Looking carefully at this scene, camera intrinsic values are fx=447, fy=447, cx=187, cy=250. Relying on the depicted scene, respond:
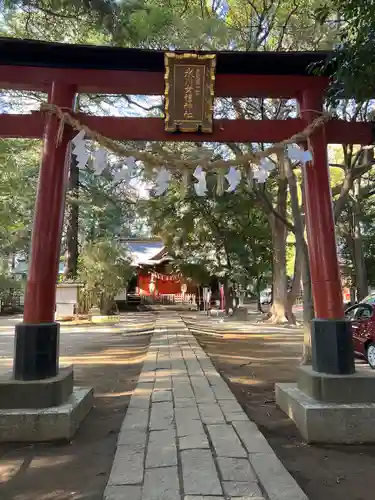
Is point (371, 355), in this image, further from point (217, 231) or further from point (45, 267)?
point (217, 231)

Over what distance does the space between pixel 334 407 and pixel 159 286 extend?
33299mm

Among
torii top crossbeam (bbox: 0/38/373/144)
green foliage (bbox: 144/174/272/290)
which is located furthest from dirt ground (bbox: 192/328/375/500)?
green foliage (bbox: 144/174/272/290)

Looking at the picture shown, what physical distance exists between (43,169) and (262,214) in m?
19.9

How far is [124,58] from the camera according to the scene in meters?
5.37

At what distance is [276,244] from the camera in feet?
69.1

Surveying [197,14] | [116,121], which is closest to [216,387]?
[116,121]

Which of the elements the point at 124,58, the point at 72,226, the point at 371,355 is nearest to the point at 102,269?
the point at 72,226

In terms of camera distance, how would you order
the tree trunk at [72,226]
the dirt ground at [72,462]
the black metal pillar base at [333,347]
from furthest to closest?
1. the tree trunk at [72,226]
2. the black metal pillar base at [333,347]
3. the dirt ground at [72,462]

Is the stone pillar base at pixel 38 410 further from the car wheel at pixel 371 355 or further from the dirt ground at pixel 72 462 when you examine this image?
the car wheel at pixel 371 355

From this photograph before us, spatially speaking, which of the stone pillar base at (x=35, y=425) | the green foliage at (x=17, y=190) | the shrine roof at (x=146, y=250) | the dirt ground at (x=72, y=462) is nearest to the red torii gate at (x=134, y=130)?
the stone pillar base at (x=35, y=425)

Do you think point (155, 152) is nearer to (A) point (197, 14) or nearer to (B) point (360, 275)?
(A) point (197, 14)

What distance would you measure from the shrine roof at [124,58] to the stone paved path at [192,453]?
410 cm

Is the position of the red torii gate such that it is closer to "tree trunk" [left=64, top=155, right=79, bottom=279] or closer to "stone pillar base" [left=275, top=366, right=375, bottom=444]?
"stone pillar base" [left=275, top=366, right=375, bottom=444]

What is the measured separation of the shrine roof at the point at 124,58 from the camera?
17.0 feet
